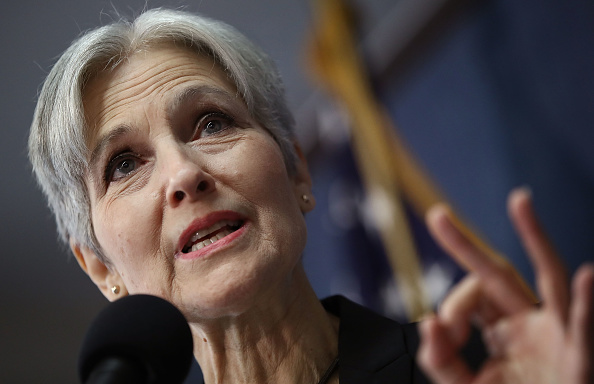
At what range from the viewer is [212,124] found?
4.60 feet

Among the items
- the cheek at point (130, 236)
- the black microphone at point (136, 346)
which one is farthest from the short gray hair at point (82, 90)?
the black microphone at point (136, 346)

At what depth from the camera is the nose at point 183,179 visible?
123 cm

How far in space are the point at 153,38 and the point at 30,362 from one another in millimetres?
4786

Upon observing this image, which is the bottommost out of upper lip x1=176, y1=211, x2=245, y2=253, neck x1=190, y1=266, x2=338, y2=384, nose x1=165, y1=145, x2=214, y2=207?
neck x1=190, y1=266, x2=338, y2=384

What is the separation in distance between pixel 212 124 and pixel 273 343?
459mm


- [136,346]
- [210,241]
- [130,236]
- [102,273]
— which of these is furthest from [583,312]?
[102,273]

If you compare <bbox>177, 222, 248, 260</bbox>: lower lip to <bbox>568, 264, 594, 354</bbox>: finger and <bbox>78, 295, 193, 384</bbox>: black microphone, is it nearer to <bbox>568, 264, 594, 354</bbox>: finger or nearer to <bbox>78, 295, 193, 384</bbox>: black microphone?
<bbox>78, 295, 193, 384</bbox>: black microphone

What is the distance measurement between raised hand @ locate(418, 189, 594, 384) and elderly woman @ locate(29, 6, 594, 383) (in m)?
0.37

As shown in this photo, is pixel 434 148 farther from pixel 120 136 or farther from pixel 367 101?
pixel 120 136

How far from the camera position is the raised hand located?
31.0 inches

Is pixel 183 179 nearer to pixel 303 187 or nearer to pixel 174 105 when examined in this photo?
pixel 174 105

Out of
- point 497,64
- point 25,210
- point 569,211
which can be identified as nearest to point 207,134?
point 569,211

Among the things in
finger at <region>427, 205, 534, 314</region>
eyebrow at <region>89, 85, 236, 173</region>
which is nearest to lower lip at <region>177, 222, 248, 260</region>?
eyebrow at <region>89, 85, 236, 173</region>

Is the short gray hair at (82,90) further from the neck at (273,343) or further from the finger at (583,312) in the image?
the finger at (583,312)
